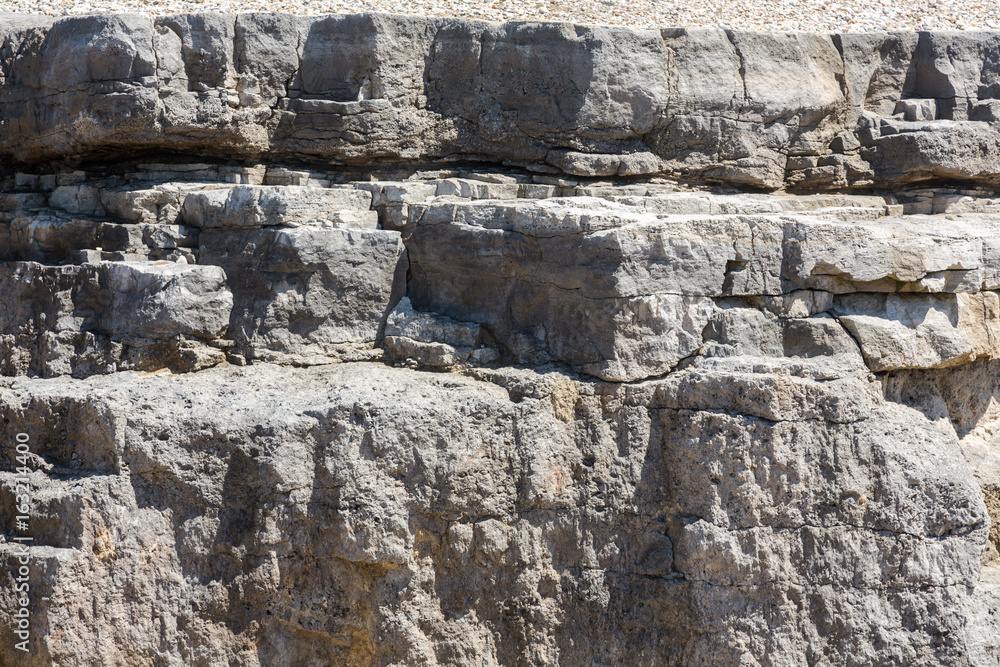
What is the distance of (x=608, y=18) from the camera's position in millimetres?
5957

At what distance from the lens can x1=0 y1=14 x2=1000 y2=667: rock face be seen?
443cm

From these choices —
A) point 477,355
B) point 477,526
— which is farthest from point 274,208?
point 477,526

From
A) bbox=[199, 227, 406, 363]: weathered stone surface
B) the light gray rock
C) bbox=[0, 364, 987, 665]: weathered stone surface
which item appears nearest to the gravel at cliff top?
the light gray rock

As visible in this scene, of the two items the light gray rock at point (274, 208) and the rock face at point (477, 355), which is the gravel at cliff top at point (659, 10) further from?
the light gray rock at point (274, 208)

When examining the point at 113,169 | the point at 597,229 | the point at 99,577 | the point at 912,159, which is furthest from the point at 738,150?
the point at 99,577

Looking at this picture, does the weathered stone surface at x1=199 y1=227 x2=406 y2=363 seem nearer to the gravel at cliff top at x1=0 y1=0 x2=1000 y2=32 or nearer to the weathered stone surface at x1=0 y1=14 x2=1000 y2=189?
the weathered stone surface at x1=0 y1=14 x2=1000 y2=189

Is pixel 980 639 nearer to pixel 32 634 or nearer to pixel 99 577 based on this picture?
pixel 99 577

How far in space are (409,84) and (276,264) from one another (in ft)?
4.44

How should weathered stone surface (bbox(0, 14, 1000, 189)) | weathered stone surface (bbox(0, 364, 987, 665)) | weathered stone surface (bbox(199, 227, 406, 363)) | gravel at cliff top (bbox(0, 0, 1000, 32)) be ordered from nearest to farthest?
weathered stone surface (bbox(0, 364, 987, 665)), weathered stone surface (bbox(199, 227, 406, 363)), weathered stone surface (bbox(0, 14, 1000, 189)), gravel at cliff top (bbox(0, 0, 1000, 32))

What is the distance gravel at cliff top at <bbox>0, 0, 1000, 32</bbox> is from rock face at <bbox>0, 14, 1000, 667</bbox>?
577 mm

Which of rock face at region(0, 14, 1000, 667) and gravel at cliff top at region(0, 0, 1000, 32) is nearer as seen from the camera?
rock face at region(0, 14, 1000, 667)

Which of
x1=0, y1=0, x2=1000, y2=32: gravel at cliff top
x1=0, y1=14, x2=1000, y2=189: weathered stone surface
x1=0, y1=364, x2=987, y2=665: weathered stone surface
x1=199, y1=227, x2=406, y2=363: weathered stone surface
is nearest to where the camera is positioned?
x1=0, y1=364, x2=987, y2=665: weathered stone surface

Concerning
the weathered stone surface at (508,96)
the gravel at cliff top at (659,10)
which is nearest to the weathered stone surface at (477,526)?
the weathered stone surface at (508,96)

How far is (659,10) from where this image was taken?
613 cm
